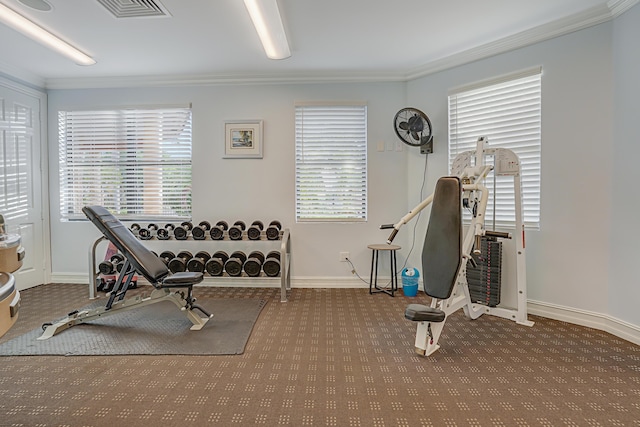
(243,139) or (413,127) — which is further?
(243,139)

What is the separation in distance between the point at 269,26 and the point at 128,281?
8.47 feet

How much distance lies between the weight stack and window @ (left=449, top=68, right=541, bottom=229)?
53 cm

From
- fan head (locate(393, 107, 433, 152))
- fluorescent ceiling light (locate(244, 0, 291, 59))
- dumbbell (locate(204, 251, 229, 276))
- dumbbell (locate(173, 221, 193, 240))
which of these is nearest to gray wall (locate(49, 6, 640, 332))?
fan head (locate(393, 107, 433, 152))

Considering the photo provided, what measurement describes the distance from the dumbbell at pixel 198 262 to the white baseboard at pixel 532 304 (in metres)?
0.46

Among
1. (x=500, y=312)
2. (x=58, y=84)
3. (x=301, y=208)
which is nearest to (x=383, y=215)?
(x=301, y=208)

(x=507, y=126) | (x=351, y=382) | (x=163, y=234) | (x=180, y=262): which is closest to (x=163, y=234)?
(x=163, y=234)

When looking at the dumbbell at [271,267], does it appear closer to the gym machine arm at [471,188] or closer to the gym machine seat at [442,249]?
the gym machine arm at [471,188]

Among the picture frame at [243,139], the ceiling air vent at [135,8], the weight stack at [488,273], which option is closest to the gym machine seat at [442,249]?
the weight stack at [488,273]

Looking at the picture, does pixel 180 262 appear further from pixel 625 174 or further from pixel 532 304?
pixel 625 174

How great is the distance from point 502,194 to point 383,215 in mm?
1382

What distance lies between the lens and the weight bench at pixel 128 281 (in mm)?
Result: 2838

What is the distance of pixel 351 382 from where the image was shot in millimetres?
2096

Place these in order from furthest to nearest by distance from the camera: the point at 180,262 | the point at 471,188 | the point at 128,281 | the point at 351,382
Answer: the point at 180,262 → the point at 128,281 → the point at 471,188 → the point at 351,382

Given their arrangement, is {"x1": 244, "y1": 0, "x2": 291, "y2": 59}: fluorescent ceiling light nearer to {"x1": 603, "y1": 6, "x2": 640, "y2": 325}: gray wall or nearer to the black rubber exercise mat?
the black rubber exercise mat
